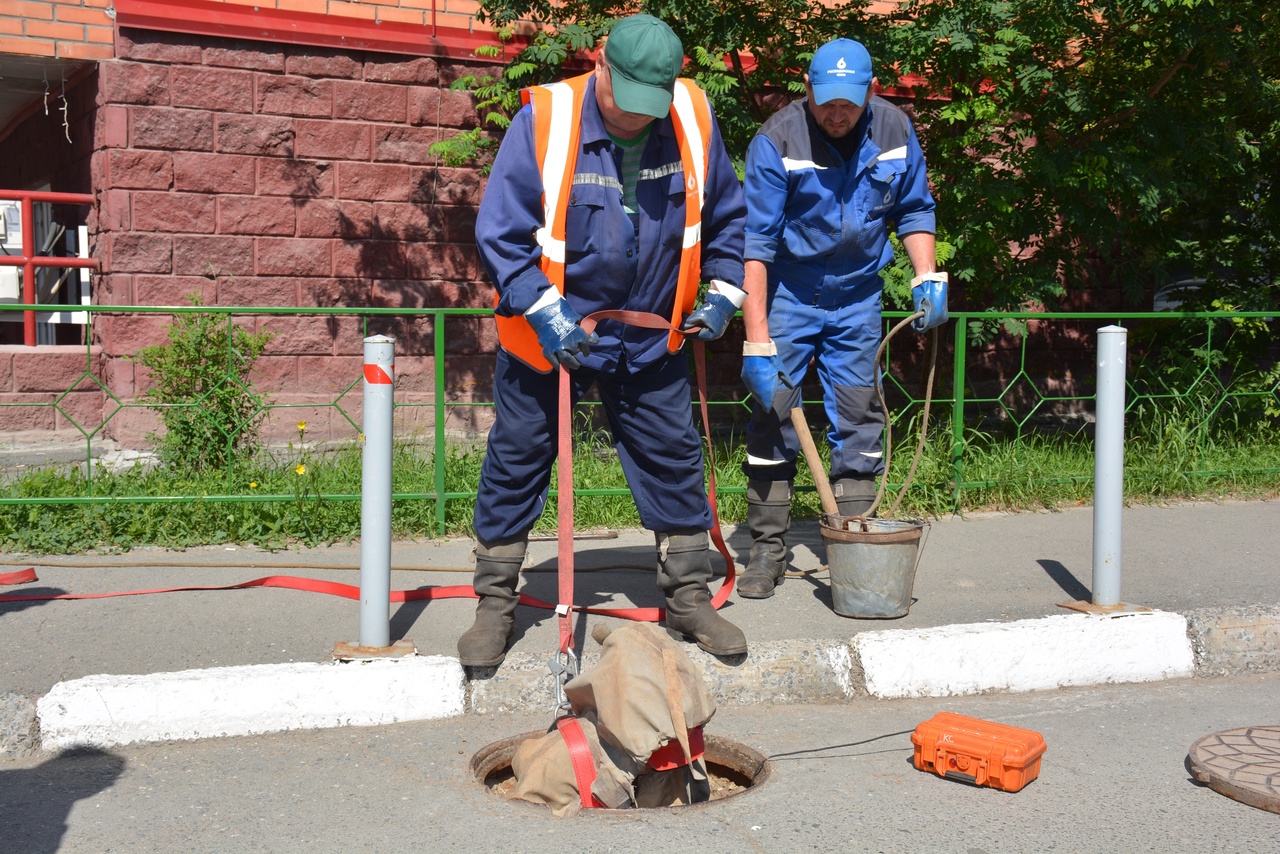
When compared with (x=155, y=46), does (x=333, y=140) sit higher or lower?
lower

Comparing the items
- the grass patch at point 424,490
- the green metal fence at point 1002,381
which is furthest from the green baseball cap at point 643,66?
the grass patch at point 424,490

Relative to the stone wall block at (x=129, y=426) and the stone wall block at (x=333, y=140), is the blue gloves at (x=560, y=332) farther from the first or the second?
the stone wall block at (x=333, y=140)

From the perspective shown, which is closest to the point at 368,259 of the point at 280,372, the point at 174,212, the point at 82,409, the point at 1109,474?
the point at 280,372

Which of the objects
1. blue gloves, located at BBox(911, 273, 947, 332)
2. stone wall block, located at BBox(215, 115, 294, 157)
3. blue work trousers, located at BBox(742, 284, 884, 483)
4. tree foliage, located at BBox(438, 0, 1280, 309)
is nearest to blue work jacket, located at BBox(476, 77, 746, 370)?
blue work trousers, located at BBox(742, 284, 884, 483)

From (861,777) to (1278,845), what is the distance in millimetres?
1006

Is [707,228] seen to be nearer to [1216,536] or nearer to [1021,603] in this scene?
[1021,603]

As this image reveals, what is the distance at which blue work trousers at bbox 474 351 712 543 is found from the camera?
3.74 m

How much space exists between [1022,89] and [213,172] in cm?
528

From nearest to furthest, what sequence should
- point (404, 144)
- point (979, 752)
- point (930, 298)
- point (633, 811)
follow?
point (633, 811)
point (979, 752)
point (930, 298)
point (404, 144)

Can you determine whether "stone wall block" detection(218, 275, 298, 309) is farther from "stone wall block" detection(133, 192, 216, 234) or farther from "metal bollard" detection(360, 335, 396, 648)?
"metal bollard" detection(360, 335, 396, 648)

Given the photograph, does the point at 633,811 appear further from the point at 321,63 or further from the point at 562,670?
the point at 321,63

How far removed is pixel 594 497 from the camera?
631 cm

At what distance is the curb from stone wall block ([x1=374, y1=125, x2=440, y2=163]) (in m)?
5.29

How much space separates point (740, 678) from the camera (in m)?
3.76
